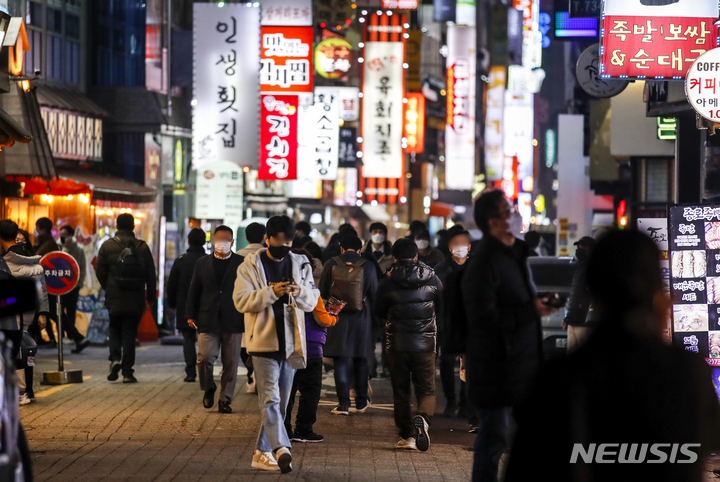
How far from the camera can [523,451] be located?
3.23 metres

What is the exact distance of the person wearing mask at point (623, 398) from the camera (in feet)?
10.3

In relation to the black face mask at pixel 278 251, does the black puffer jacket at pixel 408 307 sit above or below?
below

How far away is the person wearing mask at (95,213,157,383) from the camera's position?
1456 cm

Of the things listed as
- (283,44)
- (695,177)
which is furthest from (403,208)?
(695,177)

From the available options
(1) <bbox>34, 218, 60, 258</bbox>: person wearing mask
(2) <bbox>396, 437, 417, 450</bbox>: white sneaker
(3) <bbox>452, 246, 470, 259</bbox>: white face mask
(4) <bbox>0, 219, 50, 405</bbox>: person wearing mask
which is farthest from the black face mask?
(1) <bbox>34, 218, 60, 258</bbox>: person wearing mask

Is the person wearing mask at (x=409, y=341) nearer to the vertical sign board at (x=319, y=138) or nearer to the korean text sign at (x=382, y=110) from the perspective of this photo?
the vertical sign board at (x=319, y=138)

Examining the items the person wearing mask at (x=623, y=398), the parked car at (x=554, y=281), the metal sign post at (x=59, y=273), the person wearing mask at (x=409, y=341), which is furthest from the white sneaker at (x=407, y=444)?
the person wearing mask at (x=623, y=398)

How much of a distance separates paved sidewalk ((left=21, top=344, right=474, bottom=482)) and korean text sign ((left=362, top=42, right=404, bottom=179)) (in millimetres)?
17289

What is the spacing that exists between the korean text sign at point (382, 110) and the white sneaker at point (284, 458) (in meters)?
23.0

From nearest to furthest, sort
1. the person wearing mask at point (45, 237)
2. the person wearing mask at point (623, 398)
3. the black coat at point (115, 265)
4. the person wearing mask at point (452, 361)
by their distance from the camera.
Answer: the person wearing mask at point (623, 398) → the person wearing mask at point (452, 361) → the black coat at point (115, 265) → the person wearing mask at point (45, 237)

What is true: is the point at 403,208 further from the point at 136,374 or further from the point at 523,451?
the point at 523,451

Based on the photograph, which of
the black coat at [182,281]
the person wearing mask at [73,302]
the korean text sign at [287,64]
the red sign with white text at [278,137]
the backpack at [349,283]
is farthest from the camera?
the korean text sign at [287,64]

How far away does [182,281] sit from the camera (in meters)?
14.4

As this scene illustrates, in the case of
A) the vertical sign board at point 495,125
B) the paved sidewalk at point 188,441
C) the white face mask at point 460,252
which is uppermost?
the vertical sign board at point 495,125
